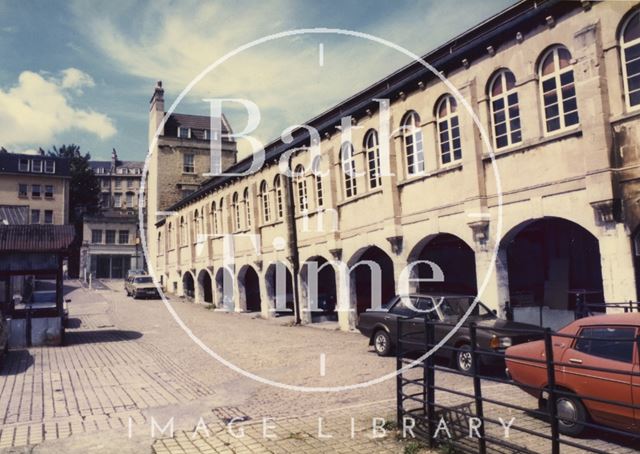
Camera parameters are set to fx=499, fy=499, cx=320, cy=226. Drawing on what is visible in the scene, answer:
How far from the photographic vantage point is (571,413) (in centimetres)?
623

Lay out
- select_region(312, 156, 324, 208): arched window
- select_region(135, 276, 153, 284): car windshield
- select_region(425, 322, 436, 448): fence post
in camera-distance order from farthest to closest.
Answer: select_region(135, 276, 153, 284): car windshield
select_region(312, 156, 324, 208): arched window
select_region(425, 322, 436, 448): fence post

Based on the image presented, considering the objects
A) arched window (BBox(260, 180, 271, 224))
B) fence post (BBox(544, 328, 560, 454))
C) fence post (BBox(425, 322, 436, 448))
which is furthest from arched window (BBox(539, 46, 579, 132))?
arched window (BBox(260, 180, 271, 224))

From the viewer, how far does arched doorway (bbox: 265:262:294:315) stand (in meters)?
25.3

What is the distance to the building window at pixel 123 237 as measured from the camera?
63.4m

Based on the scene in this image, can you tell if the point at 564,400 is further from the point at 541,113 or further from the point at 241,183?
the point at 241,183

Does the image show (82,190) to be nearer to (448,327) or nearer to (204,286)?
(204,286)

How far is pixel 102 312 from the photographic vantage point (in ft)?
90.0

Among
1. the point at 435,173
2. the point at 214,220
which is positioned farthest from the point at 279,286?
the point at 435,173

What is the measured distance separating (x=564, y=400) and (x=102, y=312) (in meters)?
26.0

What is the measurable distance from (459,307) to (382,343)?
2.36 metres

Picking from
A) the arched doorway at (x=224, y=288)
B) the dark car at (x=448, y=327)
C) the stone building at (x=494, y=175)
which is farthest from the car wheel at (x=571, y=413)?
the arched doorway at (x=224, y=288)

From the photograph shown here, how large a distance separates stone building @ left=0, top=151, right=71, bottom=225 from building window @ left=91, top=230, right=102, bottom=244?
3.96 metres

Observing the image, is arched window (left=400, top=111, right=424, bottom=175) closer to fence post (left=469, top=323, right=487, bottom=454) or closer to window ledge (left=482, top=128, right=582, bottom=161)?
window ledge (left=482, top=128, right=582, bottom=161)

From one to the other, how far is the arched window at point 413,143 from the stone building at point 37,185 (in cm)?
5489
